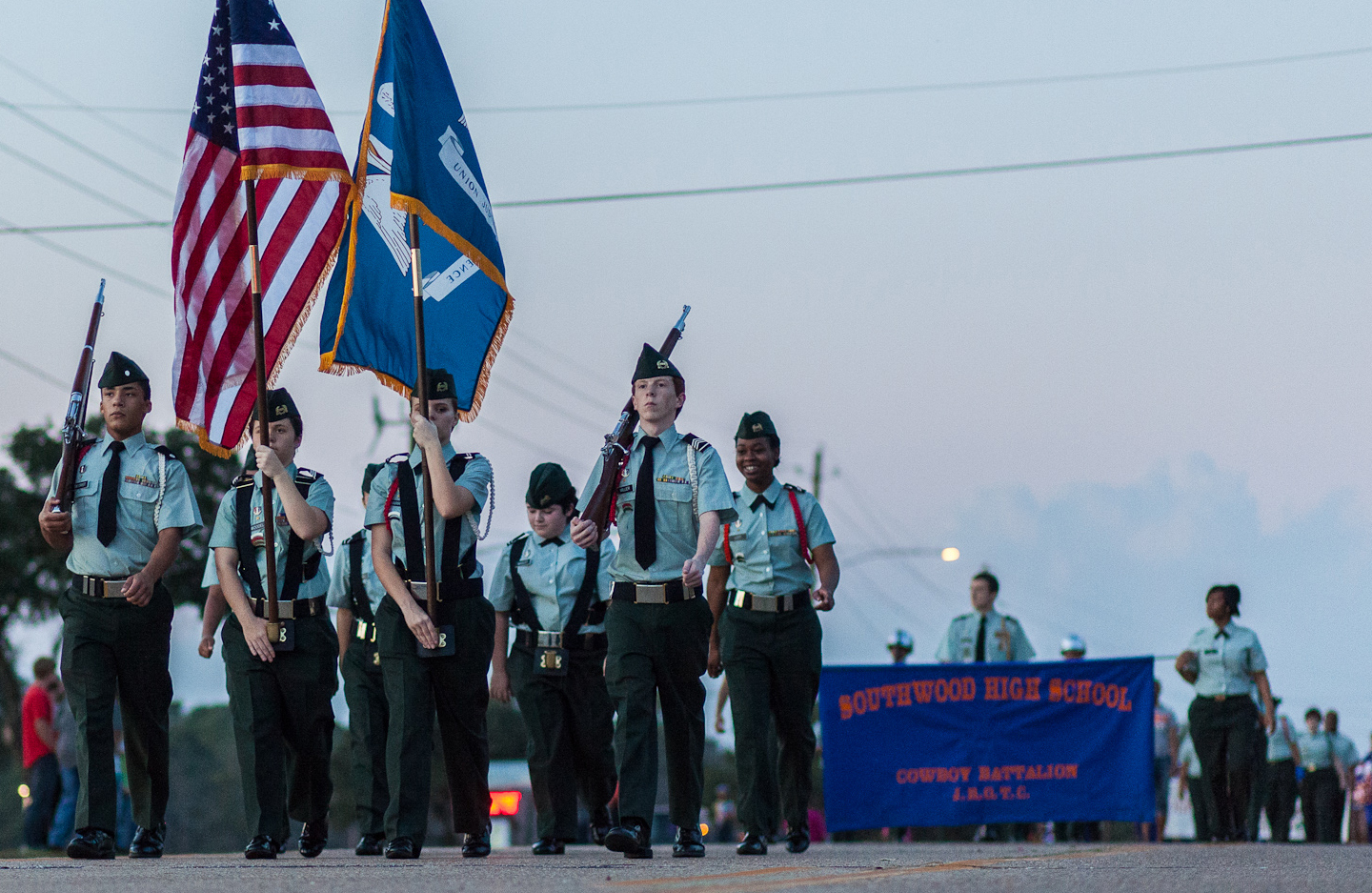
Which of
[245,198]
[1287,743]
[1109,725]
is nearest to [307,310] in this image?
[245,198]

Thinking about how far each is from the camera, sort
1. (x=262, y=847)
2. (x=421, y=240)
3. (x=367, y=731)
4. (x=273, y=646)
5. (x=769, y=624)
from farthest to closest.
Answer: (x=367, y=731)
(x=769, y=624)
(x=421, y=240)
(x=273, y=646)
(x=262, y=847)

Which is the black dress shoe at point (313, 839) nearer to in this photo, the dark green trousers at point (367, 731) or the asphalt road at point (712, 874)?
the asphalt road at point (712, 874)

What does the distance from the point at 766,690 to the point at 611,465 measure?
168 cm

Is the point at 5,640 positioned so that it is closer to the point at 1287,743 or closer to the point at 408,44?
the point at 1287,743

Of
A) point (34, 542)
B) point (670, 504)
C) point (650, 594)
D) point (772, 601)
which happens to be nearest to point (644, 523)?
point (670, 504)

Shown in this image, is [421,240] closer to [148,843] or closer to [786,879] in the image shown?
[148,843]

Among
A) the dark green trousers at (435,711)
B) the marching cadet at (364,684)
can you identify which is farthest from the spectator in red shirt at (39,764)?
the dark green trousers at (435,711)

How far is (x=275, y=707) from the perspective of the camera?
8719 mm

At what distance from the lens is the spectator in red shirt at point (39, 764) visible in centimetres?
1479

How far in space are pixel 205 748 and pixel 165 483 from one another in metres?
93.2

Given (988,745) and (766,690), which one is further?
(988,745)

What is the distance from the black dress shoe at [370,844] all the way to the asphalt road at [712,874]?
1.16m

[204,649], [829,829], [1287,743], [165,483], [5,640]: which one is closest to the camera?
[165,483]

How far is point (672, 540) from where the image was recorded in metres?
8.19
